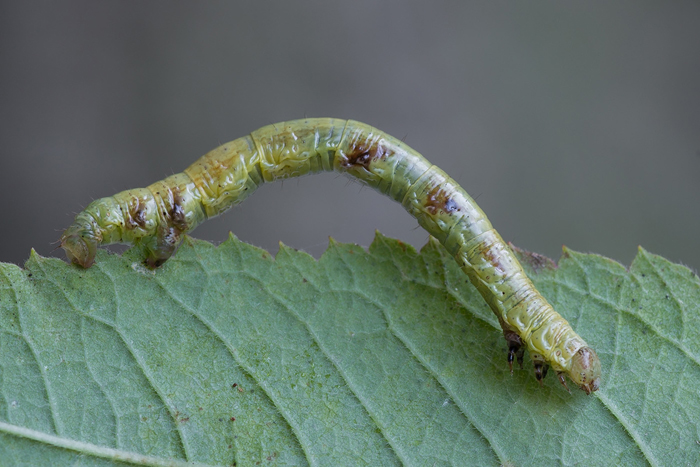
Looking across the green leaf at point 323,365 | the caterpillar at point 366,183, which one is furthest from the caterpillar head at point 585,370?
the green leaf at point 323,365

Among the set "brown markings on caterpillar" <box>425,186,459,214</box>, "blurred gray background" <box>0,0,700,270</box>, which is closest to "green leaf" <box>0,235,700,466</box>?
"brown markings on caterpillar" <box>425,186,459,214</box>

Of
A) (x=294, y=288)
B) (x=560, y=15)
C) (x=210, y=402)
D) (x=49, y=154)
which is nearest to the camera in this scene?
(x=210, y=402)

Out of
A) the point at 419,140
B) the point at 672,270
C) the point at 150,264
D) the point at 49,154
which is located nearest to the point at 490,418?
the point at 672,270

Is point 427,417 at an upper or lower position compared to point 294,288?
lower

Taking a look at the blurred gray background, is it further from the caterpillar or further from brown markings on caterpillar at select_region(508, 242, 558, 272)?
brown markings on caterpillar at select_region(508, 242, 558, 272)

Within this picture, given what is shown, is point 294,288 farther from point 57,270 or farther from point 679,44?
point 679,44

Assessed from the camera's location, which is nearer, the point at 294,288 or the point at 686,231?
the point at 294,288

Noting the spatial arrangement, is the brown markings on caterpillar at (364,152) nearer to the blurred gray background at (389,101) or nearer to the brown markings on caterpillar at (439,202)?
the brown markings on caterpillar at (439,202)
